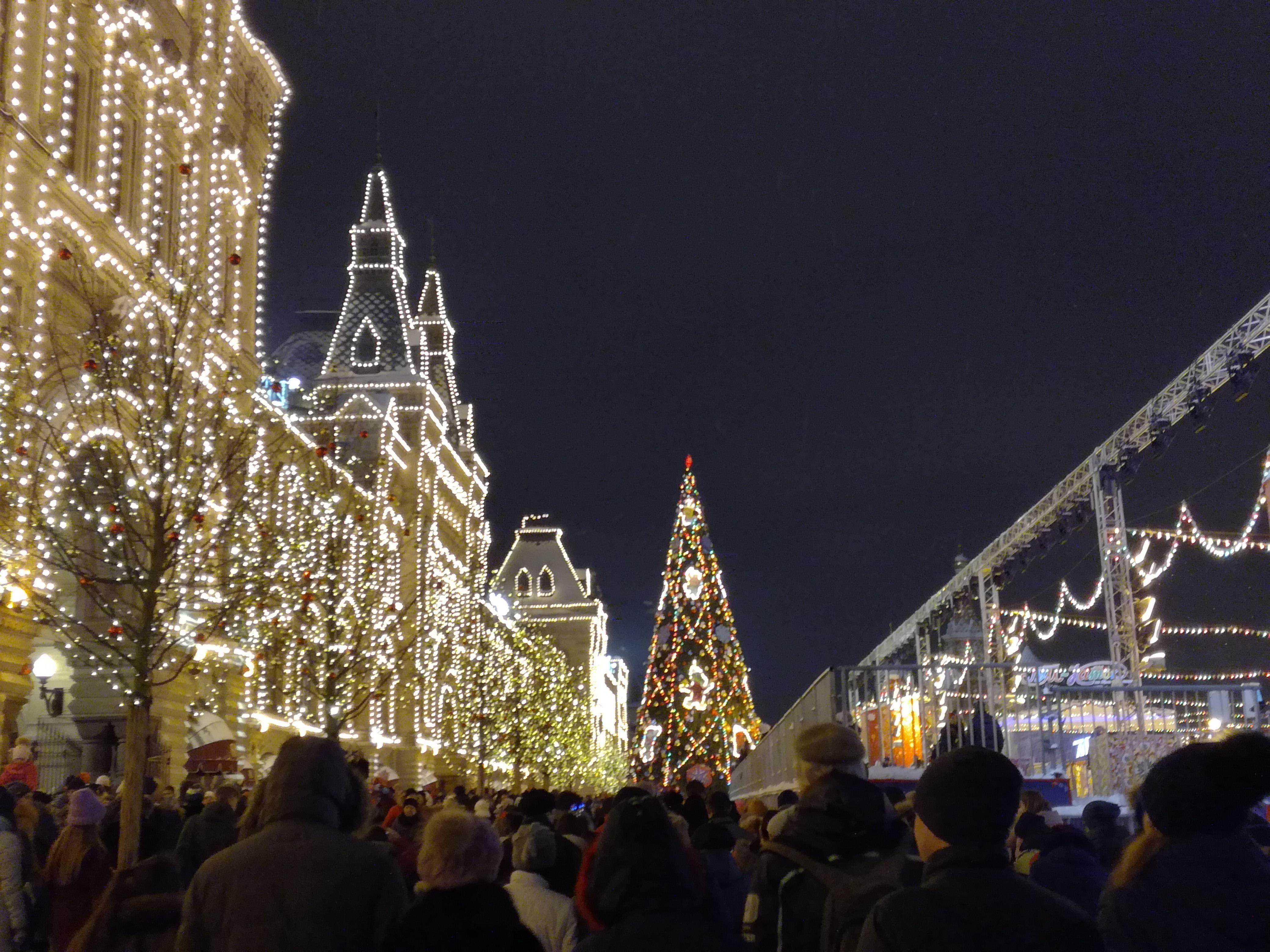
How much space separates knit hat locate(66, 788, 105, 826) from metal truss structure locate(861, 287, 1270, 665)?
21345mm

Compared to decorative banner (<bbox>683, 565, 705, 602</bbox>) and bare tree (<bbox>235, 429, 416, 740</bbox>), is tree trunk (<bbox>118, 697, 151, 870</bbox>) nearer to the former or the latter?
bare tree (<bbox>235, 429, 416, 740</bbox>)

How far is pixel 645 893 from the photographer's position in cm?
386

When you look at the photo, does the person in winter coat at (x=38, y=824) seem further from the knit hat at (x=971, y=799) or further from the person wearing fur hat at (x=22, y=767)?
the knit hat at (x=971, y=799)

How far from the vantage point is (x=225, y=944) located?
456cm

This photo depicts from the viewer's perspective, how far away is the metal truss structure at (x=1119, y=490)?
25375mm

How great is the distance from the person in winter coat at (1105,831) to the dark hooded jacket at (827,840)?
12.3 ft

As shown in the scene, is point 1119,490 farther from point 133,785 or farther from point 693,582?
point 133,785

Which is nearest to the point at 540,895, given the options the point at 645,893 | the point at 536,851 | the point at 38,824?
the point at 536,851

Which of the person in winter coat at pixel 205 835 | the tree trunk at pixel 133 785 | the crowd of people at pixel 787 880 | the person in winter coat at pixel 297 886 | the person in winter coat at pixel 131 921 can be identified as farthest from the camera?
the tree trunk at pixel 133 785

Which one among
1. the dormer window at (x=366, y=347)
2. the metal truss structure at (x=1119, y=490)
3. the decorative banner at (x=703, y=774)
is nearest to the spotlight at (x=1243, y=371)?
the metal truss structure at (x=1119, y=490)

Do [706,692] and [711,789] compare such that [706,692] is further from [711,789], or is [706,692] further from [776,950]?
[776,950]

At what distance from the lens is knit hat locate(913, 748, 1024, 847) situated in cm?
347

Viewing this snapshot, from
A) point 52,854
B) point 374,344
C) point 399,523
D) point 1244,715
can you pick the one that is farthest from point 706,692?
point 52,854

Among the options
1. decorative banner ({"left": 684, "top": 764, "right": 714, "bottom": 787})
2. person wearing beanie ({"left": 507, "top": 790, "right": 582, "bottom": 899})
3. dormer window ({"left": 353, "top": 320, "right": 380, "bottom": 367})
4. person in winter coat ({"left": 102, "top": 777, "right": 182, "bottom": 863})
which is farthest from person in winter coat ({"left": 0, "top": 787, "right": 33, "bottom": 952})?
dormer window ({"left": 353, "top": 320, "right": 380, "bottom": 367})
